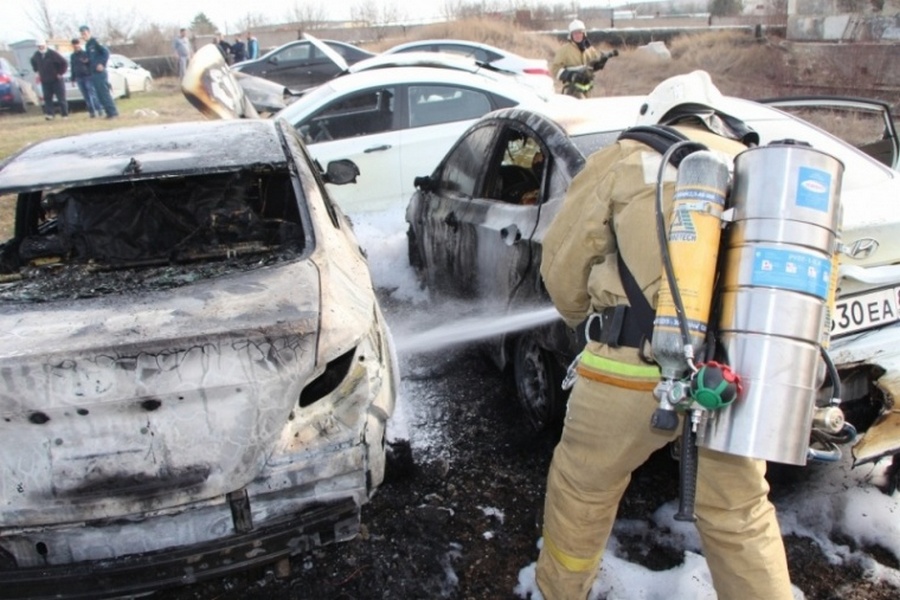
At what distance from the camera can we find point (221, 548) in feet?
6.76

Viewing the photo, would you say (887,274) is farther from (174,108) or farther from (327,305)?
(174,108)

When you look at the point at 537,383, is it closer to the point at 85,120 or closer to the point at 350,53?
the point at 350,53

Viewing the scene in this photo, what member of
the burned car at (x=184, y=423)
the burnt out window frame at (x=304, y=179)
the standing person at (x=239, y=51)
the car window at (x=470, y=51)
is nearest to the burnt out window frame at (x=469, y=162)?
the burnt out window frame at (x=304, y=179)

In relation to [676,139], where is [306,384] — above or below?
below

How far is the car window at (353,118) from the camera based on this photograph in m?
6.72

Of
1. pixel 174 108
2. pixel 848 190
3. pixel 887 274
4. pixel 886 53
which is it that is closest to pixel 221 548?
pixel 887 274

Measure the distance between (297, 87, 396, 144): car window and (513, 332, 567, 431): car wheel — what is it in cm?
376

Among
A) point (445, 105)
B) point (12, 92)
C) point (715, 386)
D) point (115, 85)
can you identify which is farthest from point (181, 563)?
point (115, 85)

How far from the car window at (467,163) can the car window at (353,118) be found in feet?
7.32

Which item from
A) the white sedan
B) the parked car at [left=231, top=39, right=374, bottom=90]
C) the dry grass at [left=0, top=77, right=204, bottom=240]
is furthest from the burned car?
the white sedan

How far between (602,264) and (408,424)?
71.0 inches

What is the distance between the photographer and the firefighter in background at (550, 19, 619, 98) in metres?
9.60

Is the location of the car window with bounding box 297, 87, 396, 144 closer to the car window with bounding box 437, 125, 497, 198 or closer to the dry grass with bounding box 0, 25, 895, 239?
the car window with bounding box 437, 125, 497, 198

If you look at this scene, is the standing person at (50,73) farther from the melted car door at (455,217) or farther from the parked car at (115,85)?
the melted car door at (455,217)
